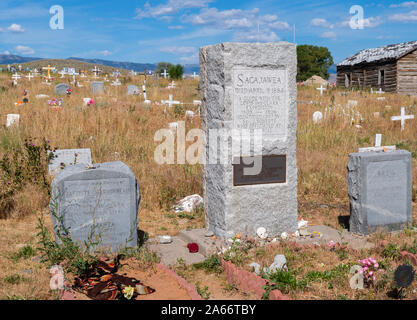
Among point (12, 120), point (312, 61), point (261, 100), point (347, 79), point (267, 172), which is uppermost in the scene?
point (312, 61)

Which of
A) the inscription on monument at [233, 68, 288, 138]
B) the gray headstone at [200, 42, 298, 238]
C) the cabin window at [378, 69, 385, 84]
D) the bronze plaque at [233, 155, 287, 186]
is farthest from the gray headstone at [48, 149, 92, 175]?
the cabin window at [378, 69, 385, 84]

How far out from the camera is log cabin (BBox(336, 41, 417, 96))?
24517mm

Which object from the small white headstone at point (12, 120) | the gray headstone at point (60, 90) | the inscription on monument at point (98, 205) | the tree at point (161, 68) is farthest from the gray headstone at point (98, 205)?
the tree at point (161, 68)

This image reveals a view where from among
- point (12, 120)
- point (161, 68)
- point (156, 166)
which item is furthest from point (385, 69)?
point (161, 68)

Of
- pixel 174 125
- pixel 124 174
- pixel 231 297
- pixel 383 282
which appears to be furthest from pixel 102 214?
pixel 174 125

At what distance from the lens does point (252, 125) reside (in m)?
5.05

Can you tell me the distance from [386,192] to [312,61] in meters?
53.9

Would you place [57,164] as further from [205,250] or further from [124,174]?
[205,250]

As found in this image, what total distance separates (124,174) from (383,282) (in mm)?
2800

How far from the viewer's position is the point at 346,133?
11.6 m

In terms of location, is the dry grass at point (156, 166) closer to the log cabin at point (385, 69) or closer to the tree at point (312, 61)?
the log cabin at point (385, 69)

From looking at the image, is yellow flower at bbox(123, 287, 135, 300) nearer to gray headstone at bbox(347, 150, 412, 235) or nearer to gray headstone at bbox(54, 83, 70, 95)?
gray headstone at bbox(347, 150, 412, 235)

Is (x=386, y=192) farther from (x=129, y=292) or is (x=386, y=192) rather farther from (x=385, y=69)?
(x=385, y=69)

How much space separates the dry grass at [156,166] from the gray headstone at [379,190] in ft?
1.32
